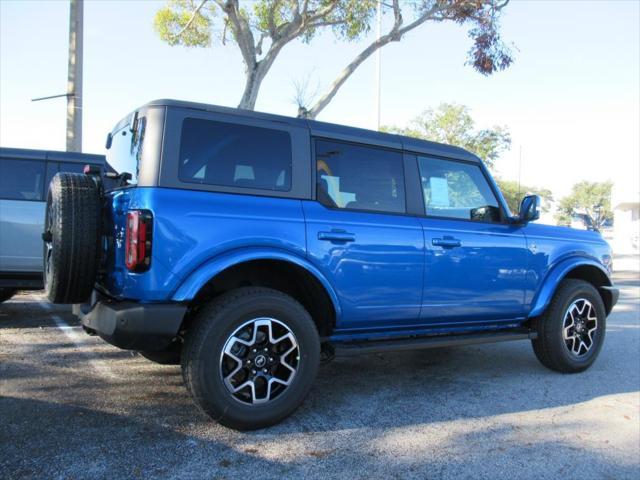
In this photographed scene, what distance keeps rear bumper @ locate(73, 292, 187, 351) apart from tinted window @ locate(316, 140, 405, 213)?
1308 mm

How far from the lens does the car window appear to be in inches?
170

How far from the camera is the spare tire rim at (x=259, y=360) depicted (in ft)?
10.6

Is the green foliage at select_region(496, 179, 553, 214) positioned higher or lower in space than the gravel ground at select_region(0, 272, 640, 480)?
higher

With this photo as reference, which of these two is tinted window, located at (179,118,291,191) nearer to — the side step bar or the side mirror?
the side step bar

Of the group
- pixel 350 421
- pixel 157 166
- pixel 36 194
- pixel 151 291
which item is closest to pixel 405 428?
pixel 350 421

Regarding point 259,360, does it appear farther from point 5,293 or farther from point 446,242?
point 5,293

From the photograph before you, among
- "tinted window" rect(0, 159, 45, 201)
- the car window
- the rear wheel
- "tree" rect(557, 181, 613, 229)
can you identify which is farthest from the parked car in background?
"tree" rect(557, 181, 613, 229)

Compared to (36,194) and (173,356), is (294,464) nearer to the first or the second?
(173,356)

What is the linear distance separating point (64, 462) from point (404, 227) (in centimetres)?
263

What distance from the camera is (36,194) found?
661cm

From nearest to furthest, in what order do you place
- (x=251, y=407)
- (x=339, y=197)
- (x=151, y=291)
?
(x=151, y=291)
(x=251, y=407)
(x=339, y=197)

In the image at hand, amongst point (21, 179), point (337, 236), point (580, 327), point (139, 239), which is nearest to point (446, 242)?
point (337, 236)

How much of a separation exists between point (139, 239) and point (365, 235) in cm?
154

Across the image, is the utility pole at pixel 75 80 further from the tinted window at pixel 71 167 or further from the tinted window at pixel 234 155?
the tinted window at pixel 234 155
